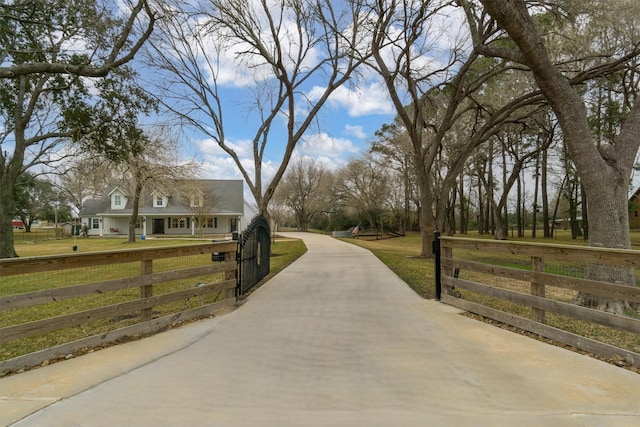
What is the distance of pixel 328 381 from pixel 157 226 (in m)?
41.4

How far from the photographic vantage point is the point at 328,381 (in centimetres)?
348

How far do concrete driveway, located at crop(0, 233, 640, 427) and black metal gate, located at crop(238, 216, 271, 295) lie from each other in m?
2.18

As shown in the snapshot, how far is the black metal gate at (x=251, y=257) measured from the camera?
7.51 metres

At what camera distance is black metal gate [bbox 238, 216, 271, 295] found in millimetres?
7512

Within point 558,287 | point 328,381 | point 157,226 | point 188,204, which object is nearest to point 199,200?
point 188,204

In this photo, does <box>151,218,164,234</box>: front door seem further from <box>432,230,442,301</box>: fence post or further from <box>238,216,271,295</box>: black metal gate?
<box>432,230,442,301</box>: fence post

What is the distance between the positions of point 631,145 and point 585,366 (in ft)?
18.1

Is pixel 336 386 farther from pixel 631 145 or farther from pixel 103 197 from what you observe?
pixel 103 197

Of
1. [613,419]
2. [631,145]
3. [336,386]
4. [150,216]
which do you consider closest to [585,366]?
[613,419]

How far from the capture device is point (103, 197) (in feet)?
136

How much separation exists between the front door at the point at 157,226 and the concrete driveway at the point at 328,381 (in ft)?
127

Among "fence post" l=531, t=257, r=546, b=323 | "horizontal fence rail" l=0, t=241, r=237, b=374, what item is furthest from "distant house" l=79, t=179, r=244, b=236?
"fence post" l=531, t=257, r=546, b=323

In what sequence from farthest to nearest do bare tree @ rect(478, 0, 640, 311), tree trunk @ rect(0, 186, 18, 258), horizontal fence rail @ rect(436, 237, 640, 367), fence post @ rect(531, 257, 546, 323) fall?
tree trunk @ rect(0, 186, 18, 258)
bare tree @ rect(478, 0, 640, 311)
fence post @ rect(531, 257, 546, 323)
horizontal fence rail @ rect(436, 237, 640, 367)

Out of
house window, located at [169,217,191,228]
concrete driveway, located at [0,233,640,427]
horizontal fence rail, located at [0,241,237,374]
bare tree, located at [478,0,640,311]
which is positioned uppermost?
bare tree, located at [478,0,640,311]
